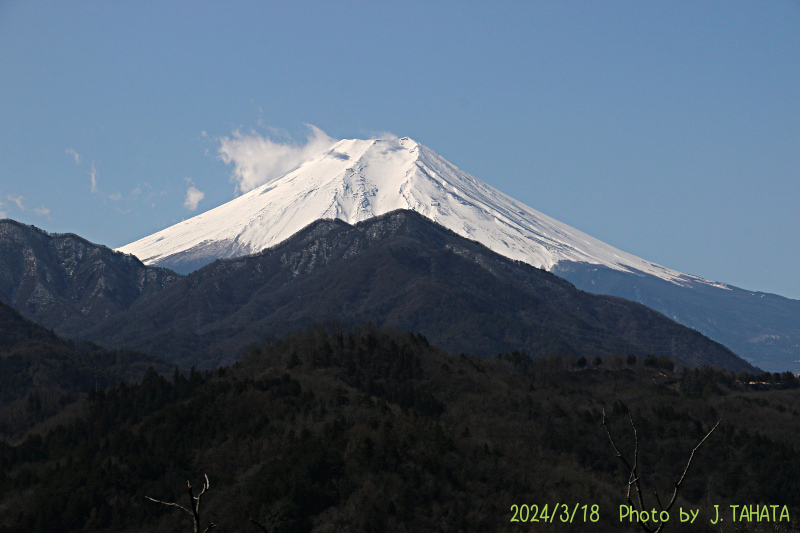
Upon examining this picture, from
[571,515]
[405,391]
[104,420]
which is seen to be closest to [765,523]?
[571,515]

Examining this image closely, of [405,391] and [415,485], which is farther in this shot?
[405,391]

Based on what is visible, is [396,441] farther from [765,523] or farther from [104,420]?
[104,420]

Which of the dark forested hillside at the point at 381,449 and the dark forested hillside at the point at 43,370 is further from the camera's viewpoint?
the dark forested hillside at the point at 43,370

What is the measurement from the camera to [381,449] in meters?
68.1

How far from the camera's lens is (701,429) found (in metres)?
93.6

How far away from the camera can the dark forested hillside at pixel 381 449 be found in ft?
200

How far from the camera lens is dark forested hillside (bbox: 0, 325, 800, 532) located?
60.9 meters

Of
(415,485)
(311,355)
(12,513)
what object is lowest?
(12,513)

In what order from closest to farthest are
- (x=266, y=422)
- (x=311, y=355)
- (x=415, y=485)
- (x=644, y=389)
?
(x=415, y=485)
(x=266, y=422)
(x=311, y=355)
(x=644, y=389)

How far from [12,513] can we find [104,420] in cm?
A: 2643

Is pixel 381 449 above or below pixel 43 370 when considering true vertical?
above

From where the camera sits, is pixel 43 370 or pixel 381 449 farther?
pixel 43 370

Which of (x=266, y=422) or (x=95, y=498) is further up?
(x=266, y=422)

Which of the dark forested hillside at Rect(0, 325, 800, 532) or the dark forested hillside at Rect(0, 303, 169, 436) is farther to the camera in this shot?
the dark forested hillside at Rect(0, 303, 169, 436)
